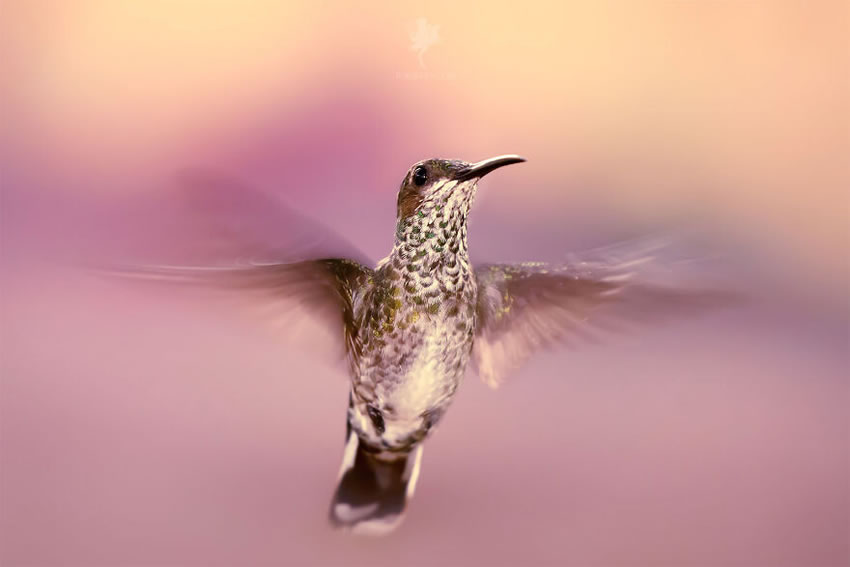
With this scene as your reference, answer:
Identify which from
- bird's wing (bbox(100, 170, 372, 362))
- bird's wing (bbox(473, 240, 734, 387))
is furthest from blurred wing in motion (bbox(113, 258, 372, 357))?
bird's wing (bbox(473, 240, 734, 387))

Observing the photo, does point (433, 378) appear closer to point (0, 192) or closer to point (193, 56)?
point (193, 56)

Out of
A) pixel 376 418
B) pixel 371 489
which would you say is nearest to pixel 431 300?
pixel 376 418

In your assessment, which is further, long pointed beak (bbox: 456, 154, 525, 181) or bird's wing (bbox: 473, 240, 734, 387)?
bird's wing (bbox: 473, 240, 734, 387)

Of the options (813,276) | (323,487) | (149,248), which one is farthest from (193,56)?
(813,276)

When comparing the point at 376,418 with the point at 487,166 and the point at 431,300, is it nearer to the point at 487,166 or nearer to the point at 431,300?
the point at 431,300

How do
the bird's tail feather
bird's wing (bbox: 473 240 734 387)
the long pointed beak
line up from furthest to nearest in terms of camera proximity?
the bird's tail feather
bird's wing (bbox: 473 240 734 387)
the long pointed beak

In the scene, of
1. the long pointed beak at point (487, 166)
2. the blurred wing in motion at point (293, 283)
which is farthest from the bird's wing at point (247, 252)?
the long pointed beak at point (487, 166)

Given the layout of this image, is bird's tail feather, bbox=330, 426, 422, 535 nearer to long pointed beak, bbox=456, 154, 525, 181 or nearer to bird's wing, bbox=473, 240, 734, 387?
bird's wing, bbox=473, 240, 734, 387
